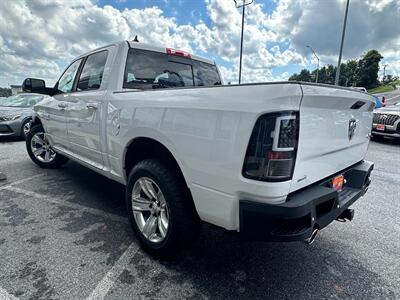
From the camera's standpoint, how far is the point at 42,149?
5062 mm

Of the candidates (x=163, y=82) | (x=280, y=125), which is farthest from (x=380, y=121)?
(x=280, y=125)

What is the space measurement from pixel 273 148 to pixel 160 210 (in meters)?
1.24

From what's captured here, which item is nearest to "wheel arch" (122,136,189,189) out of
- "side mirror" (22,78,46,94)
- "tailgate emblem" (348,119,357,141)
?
"tailgate emblem" (348,119,357,141)

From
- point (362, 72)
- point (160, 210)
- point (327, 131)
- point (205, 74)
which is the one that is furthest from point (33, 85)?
point (362, 72)

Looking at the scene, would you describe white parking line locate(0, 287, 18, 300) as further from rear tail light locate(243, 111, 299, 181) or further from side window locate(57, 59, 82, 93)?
side window locate(57, 59, 82, 93)

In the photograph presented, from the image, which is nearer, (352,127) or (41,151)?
(352,127)

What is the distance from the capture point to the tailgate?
1.66m

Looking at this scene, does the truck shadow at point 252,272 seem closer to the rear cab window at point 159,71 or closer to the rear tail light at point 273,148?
the rear tail light at point 273,148

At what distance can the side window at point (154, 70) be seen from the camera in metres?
2.93

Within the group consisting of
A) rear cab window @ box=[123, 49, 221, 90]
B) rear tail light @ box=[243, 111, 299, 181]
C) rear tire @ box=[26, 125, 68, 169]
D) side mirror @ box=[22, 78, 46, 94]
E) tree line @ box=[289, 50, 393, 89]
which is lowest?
rear tire @ box=[26, 125, 68, 169]

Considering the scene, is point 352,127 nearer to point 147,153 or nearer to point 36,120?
point 147,153

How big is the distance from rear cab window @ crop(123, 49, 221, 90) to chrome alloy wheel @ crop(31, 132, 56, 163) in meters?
2.98

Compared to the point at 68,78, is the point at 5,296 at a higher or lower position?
lower

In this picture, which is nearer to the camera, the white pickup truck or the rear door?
the white pickup truck
